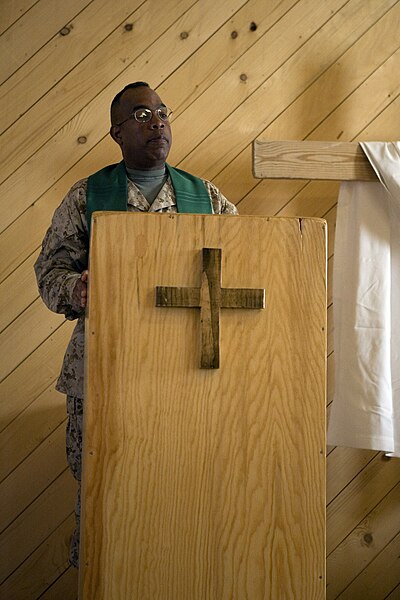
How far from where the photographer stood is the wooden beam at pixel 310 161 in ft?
7.92

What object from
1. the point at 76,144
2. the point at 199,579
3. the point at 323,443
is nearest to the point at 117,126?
the point at 76,144

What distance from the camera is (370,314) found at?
2.43m

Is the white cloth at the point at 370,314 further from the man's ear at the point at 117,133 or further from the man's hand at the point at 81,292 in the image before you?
the man's hand at the point at 81,292

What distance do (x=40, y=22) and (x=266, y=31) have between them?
A: 71 cm

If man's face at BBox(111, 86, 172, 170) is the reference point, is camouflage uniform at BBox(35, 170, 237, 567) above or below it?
below

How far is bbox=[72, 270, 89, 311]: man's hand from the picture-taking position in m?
1.75

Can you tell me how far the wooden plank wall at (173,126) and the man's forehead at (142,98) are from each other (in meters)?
0.42

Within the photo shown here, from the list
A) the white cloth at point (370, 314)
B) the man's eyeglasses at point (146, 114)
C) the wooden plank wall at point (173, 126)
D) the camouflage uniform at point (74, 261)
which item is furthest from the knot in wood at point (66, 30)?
the white cloth at point (370, 314)

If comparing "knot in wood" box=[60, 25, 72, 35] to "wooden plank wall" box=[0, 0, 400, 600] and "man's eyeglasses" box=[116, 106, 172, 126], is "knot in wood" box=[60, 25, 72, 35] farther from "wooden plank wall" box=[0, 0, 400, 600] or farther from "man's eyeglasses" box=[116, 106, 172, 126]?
"man's eyeglasses" box=[116, 106, 172, 126]

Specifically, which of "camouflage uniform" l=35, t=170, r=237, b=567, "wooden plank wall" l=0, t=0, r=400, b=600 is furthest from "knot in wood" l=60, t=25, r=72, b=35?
"camouflage uniform" l=35, t=170, r=237, b=567

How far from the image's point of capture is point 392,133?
2678 mm

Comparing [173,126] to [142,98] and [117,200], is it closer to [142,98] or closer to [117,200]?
[142,98]

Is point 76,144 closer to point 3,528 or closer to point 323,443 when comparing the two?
point 3,528

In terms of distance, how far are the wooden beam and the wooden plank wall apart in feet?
0.70
